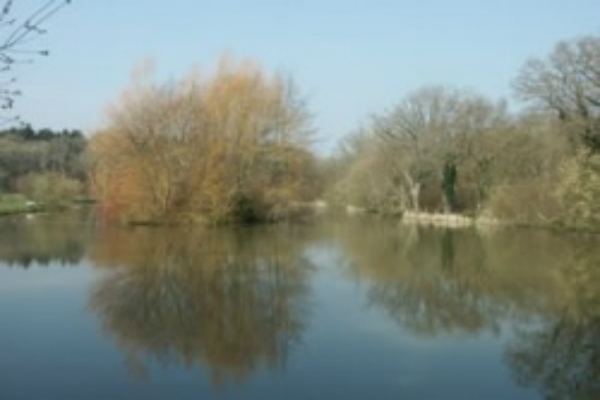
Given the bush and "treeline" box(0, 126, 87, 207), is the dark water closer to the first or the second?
the bush

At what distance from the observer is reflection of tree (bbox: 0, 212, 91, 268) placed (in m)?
23.4

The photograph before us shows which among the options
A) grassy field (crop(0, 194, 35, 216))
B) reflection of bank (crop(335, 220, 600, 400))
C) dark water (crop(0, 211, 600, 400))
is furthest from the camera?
grassy field (crop(0, 194, 35, 216))

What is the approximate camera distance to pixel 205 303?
15375 mm

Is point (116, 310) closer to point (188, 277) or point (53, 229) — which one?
point (188, 277)

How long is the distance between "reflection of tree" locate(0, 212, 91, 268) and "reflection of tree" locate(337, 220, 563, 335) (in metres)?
8.67

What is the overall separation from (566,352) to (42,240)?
866 inches

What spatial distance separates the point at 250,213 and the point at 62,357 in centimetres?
2924

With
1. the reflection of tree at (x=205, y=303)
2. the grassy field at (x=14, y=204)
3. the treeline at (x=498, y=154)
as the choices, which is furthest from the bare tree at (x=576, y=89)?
the grassy field at (x=14, y=204)

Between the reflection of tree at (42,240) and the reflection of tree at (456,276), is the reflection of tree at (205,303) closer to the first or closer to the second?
the reflection of tree at (42,240)

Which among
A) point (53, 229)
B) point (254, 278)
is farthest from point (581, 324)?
point (53, 229)

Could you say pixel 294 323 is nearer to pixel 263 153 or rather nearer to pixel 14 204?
pixel 263 153

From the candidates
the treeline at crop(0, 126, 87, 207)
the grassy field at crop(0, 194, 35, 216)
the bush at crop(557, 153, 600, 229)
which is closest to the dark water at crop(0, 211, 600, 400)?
the bush at crop(557, 153, 600, 229)

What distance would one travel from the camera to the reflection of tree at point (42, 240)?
76.8 feet

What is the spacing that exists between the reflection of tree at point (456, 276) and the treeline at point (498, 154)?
4191mm
